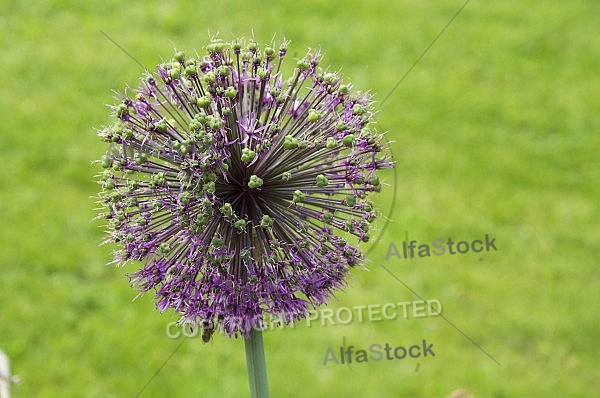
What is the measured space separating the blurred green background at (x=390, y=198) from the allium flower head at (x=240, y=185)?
200 centimetres

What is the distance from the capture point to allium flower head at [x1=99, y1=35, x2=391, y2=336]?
4.70ft

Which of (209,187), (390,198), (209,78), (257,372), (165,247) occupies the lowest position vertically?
(257,372)

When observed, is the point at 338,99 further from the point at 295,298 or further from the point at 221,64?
the point at 295,298

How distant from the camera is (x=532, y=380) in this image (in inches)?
154

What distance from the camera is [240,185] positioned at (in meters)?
1.50

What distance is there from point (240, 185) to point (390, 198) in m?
3.03

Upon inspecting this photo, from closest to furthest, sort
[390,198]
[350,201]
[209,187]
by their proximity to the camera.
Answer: [209,187], [350,201], [390,198]

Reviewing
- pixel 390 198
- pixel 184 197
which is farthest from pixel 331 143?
pixel 390 198

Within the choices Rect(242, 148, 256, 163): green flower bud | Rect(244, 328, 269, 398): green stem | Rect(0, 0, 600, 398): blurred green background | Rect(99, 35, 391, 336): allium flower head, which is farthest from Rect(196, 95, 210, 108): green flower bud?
Rect(0, 0, 600, 398): blurred green background

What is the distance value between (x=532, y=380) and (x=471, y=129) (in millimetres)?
1874

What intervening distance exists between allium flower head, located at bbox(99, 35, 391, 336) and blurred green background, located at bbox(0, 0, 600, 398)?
6.57ft

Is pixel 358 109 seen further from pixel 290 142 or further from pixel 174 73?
pixel 174 73

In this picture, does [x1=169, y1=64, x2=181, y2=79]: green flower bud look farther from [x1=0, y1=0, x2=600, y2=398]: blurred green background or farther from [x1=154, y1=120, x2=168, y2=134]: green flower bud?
[x1=0, y1=0, x2=600, y2=398]: blurred green background

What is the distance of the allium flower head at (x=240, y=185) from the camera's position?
143 cm
